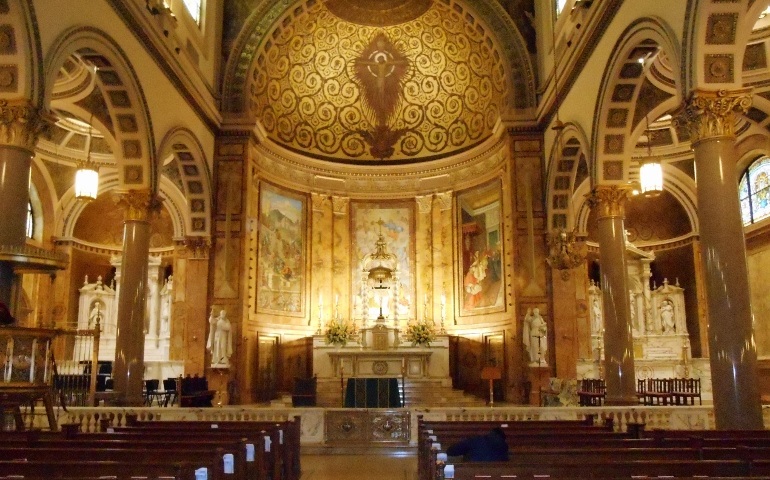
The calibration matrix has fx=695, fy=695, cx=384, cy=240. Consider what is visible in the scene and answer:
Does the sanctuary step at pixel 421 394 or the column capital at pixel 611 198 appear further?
the sanctuary step at pixel 421 394

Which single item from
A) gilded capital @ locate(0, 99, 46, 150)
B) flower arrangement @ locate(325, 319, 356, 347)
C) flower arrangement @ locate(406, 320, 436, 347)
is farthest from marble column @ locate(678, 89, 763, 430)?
flower arrangement @ locate(325, 319, 356, 347)

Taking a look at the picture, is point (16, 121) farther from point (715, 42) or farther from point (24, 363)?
point (715, 42)

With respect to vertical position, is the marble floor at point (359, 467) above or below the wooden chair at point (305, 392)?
below

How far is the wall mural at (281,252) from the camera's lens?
23.4 m

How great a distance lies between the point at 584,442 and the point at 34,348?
731 centimetres

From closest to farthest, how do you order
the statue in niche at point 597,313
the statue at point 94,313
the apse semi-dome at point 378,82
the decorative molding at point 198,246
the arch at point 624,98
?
the arch at point 624,98
the decorative molding at point 198,246
the apse semi-dome at point 378,82
the statue at point 94,313
the statue in niche at point 597,313

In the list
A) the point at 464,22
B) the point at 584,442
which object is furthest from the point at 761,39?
the point at 584,442

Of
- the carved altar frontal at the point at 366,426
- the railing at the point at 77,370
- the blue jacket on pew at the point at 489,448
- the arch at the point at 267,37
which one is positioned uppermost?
the arch at the point at 267,37

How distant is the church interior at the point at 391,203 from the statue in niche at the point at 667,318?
0.16 m

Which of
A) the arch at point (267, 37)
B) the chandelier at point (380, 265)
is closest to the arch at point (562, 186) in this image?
the arch at point (267, 37)

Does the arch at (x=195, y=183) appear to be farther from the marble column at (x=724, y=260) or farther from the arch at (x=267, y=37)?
the marble column at (x=724, y=260)

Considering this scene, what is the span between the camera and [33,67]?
37.9 feet

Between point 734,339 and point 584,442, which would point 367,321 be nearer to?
point 734,339

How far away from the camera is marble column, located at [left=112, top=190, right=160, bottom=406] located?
1587cm
